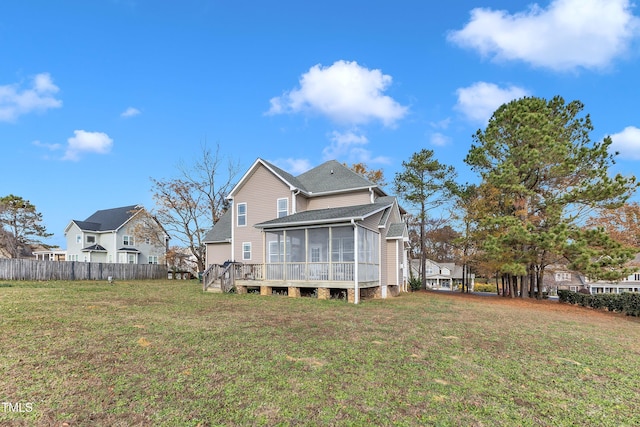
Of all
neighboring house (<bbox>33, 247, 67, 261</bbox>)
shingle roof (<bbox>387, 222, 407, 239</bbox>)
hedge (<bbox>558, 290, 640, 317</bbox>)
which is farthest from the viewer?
neighboring house (<bbox>33, 247, 67, 261</bbox>)

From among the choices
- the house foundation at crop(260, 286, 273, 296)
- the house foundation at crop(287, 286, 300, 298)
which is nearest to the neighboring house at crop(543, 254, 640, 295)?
the house foundation at crop(287, 286, 300, 298)

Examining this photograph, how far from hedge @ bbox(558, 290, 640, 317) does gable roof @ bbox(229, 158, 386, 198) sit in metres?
12.8

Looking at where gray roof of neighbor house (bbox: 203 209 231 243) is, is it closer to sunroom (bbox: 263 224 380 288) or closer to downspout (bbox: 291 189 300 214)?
downspout (bbox: 291 189 300 214)

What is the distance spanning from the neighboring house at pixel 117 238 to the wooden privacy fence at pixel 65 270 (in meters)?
7.17

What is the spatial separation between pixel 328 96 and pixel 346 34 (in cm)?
403

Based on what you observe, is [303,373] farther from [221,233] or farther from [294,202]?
[221,233]

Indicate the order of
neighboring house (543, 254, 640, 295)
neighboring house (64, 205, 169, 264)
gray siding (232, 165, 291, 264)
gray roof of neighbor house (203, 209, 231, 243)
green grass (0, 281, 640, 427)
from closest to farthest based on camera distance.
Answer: green grass (0, 281, 640, 427)
gray siding (232, 165, 291, 264)
gray roof of neighbor house (203, 209, 231, 243)
neighboring house (64, 205, 169, 264)
neighboring house (543, 254, 640, 295)

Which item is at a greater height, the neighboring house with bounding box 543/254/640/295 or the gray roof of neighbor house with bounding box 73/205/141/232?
the gray roof of neighbor house with bounding box 73/205/141/232

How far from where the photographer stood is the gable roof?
19375 millimetres

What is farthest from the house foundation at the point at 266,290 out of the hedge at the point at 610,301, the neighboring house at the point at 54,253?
the neighboring house at the point at 54,253

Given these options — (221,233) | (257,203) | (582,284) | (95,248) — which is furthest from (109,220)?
(582,284)

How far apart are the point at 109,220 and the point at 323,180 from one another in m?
30.1

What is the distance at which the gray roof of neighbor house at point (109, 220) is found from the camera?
36.1 metres

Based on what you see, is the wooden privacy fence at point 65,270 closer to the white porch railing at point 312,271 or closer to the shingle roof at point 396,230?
the white porch railing at point 312,271
